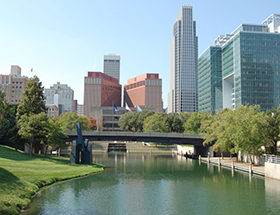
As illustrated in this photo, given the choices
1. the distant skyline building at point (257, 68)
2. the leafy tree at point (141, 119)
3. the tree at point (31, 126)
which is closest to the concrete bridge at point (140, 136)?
the tree at point (31, 126)

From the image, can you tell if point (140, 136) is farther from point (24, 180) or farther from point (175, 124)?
point (175, 124)

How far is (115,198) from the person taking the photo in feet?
112

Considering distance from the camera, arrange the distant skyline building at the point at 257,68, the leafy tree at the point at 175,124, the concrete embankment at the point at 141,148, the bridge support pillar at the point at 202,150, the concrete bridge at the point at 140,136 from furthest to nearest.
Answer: the distant skyline building at the point at 257,68, the leafy tree at the point at 175,124, the concrete embankment at the point at 141,148, the bridge support pillar at the point at 202,150, the concrete bridge at the point at 140,136

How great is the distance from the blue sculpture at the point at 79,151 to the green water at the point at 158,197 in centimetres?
1231

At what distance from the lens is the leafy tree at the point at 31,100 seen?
65.6 metres

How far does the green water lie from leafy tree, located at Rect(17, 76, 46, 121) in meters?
25.9

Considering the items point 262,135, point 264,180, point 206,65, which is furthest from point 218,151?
point 206,65

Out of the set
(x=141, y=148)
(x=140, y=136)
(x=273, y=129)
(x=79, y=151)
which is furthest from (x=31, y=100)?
(x=141, y=148)

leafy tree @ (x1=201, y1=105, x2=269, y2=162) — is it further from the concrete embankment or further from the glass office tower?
the glass office tower

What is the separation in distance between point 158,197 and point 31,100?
142 feet

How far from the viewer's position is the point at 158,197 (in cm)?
3591

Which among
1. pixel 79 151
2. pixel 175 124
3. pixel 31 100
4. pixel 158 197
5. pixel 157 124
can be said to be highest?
pixel 31 100

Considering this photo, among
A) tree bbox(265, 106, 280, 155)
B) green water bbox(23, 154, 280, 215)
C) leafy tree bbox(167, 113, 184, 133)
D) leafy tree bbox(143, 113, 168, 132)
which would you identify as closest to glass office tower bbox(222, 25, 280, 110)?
leafy tree bbox(167, 113, 184, 133)

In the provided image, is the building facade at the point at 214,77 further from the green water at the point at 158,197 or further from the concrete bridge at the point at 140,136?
the green water at the point at 158,197
